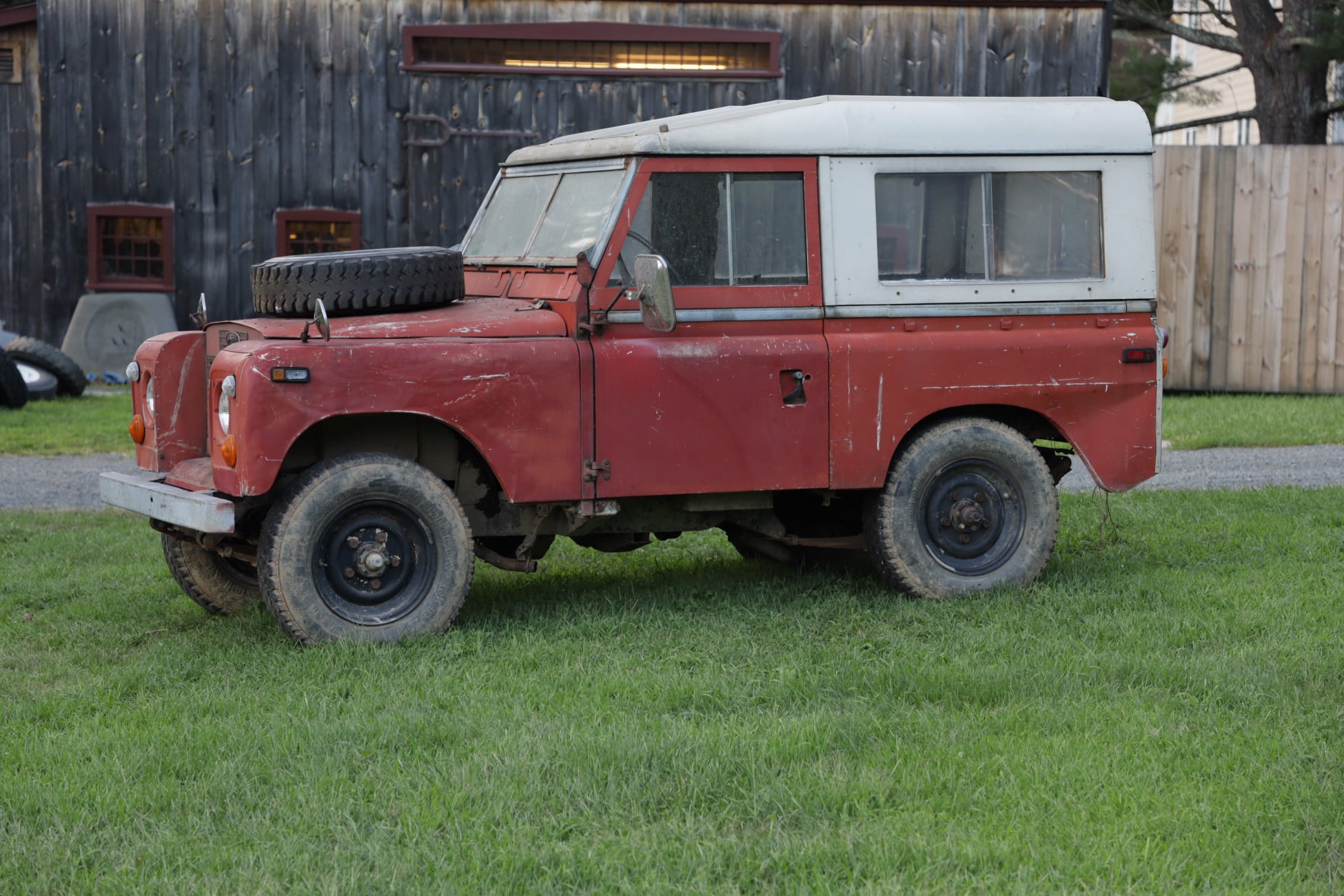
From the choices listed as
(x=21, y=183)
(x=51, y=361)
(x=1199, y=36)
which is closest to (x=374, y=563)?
(x=51, y=361)

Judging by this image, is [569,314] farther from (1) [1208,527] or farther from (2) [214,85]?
(2) [214,85]

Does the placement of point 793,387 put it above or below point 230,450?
above

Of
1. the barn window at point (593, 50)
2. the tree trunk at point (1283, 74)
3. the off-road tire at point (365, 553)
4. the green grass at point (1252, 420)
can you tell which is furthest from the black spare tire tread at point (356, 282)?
the tree trunk at point (1283, 74)

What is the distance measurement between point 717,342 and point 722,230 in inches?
19.8

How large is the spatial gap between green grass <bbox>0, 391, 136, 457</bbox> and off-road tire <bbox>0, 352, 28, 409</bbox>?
11 cm

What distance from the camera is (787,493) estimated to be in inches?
281

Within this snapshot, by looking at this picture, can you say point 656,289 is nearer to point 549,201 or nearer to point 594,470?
point 594,470

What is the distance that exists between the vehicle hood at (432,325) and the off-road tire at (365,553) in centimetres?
52

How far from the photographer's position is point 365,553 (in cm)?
607

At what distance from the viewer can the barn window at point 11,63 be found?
18.6 metres

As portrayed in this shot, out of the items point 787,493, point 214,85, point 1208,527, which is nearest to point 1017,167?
point 787,493

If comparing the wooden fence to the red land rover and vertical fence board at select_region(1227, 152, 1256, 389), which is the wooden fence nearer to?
vertical fence board at select_region(1227, 152, 1256, 389)

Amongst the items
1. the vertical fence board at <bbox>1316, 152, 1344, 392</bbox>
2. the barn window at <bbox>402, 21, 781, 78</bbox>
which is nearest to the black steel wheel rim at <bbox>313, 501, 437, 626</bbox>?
the barn window at <bbox>402, 21, 781, 78</bbox>

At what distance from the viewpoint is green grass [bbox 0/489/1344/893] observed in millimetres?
3947
